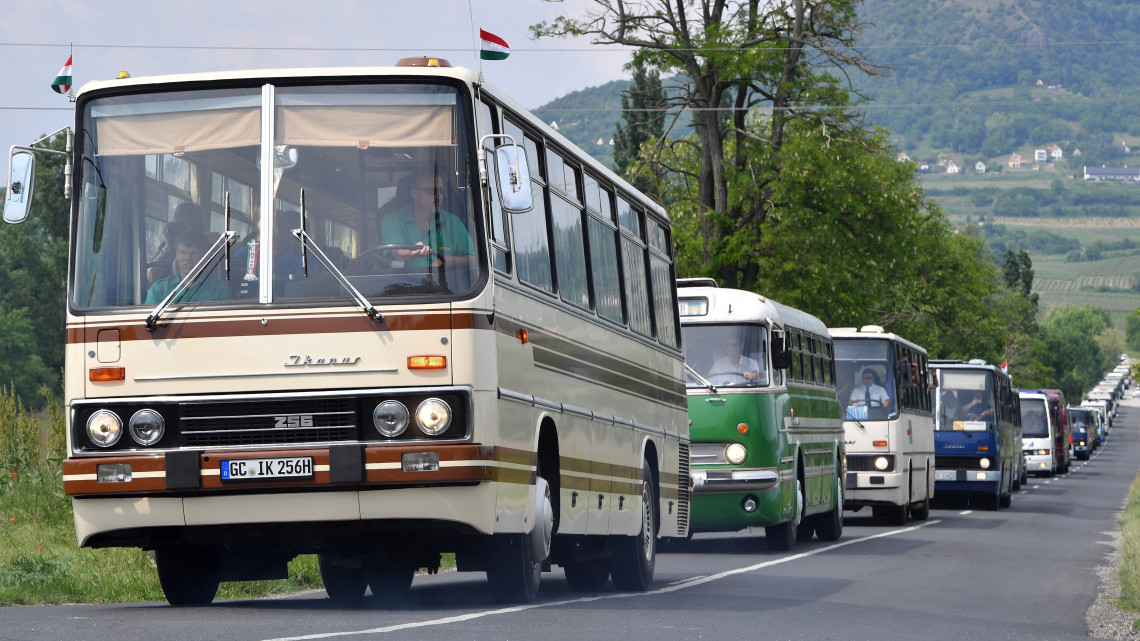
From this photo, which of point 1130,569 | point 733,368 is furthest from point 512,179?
point 733,368

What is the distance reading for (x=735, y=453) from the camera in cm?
2041

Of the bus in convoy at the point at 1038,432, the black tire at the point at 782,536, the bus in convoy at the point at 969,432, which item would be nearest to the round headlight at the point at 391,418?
the black tire at the point at 782,536

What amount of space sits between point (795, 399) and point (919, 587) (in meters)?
5.97

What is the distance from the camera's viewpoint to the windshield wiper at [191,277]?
32.4 feet

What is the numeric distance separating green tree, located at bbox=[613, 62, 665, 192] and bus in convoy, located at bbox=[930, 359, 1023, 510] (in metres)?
8.17

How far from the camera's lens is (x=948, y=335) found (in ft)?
195

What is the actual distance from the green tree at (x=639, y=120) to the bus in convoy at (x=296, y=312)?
21850mm

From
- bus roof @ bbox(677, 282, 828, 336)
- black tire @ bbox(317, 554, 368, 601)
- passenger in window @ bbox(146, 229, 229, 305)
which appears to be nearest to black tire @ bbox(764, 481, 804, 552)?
bus roof @ bbox(677, 282, 828, 336)

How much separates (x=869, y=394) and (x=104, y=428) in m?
20.8

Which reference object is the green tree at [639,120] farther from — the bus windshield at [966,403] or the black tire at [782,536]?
the black tire at [782,536]

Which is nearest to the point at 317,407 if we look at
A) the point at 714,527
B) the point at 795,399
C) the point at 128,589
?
the point at 128,589

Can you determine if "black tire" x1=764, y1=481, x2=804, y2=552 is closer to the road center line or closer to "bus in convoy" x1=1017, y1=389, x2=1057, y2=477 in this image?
the road center line

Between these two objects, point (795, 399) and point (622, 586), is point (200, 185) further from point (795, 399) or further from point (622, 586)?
point (795, 399)

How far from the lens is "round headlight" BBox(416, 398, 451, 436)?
9805mm
